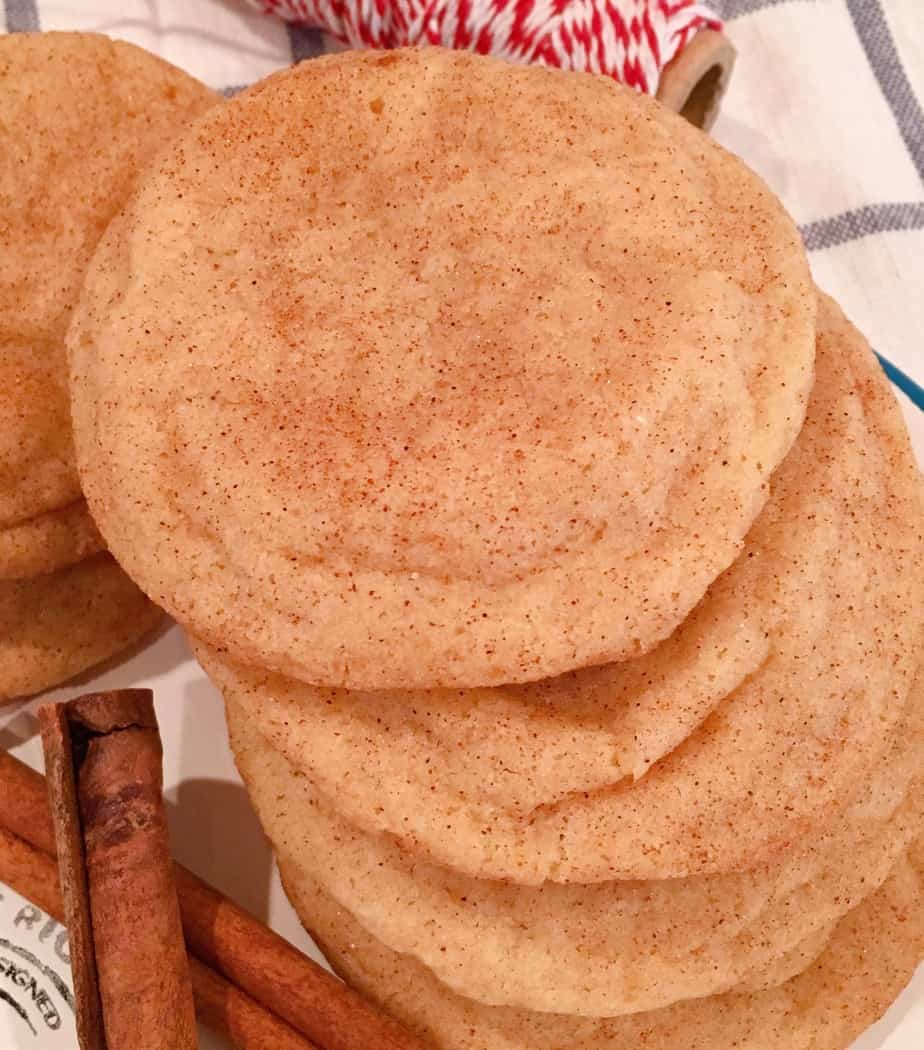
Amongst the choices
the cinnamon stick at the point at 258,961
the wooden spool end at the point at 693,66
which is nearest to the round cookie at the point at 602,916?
the cinnamon stick at the point at 258,961

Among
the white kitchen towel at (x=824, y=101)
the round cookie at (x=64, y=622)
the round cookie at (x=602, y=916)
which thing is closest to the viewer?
the round cookie at (x=602, y=916)

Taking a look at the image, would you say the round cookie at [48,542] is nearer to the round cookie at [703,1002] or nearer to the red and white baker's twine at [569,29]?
the round cookie at [703,1002]

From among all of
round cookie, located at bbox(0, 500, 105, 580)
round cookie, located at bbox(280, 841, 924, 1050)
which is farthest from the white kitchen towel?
round cookie, located at bbox(280, 841, 924, 1050)

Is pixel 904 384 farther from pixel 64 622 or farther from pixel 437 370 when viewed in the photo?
pixel 64 622

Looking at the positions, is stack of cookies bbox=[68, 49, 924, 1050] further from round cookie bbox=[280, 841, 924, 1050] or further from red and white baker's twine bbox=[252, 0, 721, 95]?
red and white baker's twine bbox=[252, 0, 721, 95]

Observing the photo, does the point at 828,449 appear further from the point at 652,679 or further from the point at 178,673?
the point at 178,673

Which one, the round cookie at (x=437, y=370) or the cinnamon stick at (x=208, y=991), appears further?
the cinnamon stick at (x=208, y=991)
